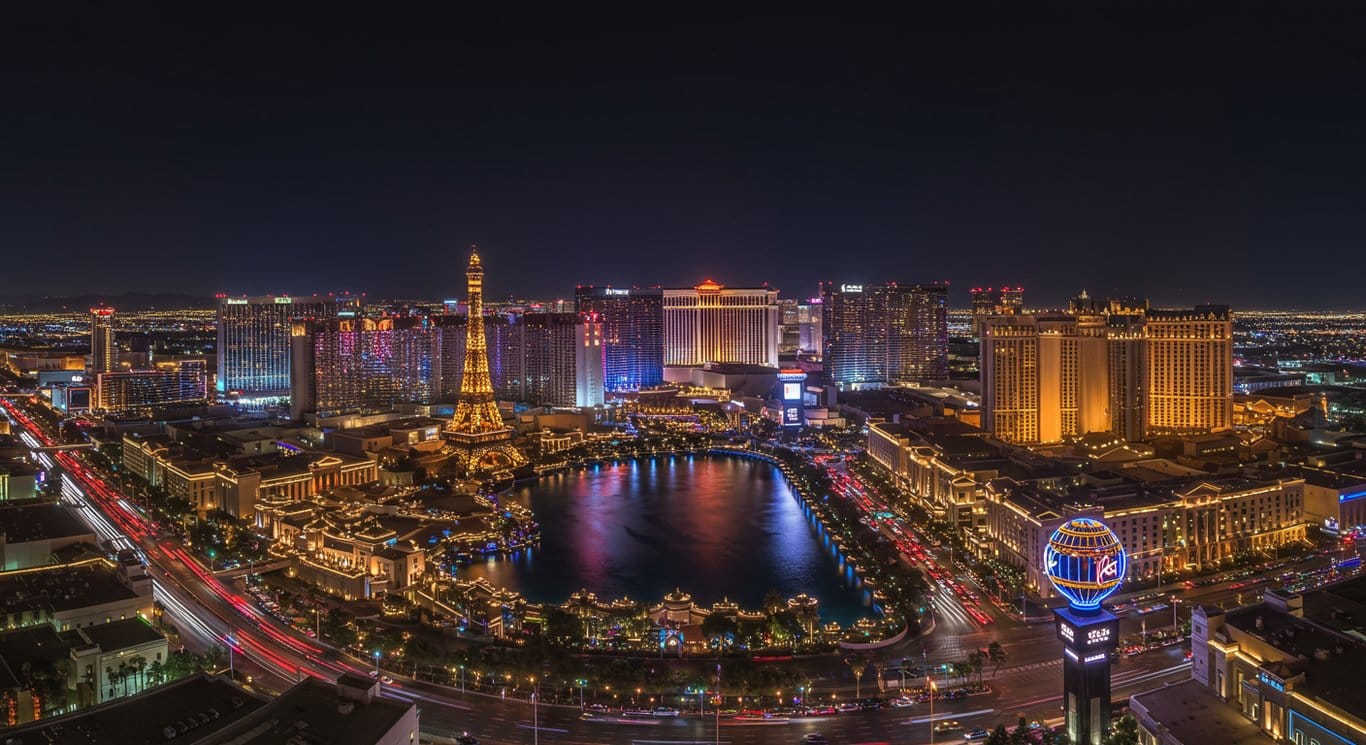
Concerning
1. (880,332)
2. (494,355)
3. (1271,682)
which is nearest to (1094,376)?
(880,332)

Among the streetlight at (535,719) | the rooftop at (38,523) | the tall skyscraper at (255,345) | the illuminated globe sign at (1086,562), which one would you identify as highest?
the tall skyscraper at (255,345)

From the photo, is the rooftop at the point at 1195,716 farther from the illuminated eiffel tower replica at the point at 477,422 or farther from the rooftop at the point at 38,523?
the illuminated eiffel tower replica at the point at 477,422

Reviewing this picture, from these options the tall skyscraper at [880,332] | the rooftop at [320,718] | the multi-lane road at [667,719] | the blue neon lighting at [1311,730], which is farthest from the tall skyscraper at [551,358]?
the blue neon lighting at [1311,730]

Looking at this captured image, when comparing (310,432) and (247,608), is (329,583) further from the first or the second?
(310,432)

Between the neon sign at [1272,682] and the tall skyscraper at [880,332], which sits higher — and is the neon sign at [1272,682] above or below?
below

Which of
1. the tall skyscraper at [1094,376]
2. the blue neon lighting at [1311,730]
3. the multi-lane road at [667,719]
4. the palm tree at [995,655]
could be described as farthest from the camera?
the tall skyscraper at [1094,376]

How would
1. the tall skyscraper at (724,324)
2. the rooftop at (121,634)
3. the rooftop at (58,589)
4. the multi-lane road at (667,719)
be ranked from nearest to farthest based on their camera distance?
the multi-lane road at (667,719), the rooftop at (121,634), the rooftop at (58,589), the tall skyscraper at (724,324)

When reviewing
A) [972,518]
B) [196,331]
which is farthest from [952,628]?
→ [196,331]

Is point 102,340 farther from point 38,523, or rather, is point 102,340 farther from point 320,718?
point 320,718
